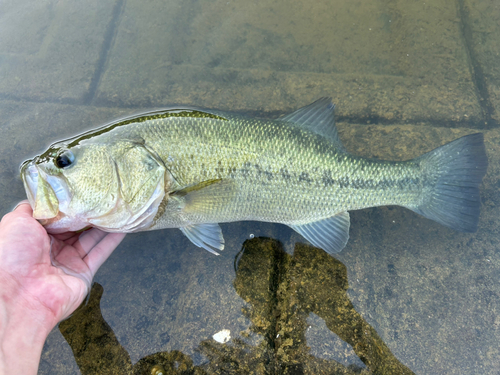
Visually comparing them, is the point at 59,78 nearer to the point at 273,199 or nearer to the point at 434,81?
the point at 273,199

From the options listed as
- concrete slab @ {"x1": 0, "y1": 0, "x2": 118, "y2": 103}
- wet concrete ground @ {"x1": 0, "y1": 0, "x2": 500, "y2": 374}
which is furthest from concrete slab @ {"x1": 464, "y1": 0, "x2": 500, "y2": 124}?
concrete slab @ {"x1": 0, "y1": 0, "x2": 118, "y2": 103}

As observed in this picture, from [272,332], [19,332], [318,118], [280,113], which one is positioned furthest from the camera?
[280,113]

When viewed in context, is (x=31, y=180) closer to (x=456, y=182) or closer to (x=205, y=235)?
(x=205, y=235)

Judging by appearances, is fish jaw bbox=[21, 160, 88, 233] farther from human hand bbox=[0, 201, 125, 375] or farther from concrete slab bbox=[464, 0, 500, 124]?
concrete slab bbox=[464, 0, 500, 124]

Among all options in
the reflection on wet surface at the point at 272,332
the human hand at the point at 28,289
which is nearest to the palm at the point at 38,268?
the human hand at the point at 28,289

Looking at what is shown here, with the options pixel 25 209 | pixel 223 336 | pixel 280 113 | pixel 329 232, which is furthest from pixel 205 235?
pixel 280 113

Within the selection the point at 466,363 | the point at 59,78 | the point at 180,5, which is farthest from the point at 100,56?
the point at 466,363
